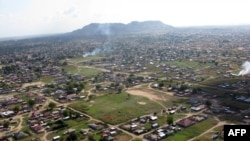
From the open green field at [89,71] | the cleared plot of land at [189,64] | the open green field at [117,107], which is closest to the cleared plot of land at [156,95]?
the open green field at [117,107]

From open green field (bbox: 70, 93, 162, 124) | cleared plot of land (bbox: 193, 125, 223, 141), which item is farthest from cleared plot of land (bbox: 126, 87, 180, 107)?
cleared plot of land (bbox: 193, 125, 223, 141)

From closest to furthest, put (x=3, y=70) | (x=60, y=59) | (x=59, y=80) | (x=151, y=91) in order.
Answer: (x=151, y=91) < (x=59, y=80) < (x=3, y=70) < (x=60, y=59)

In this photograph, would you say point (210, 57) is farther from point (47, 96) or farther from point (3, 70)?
point (3, 70)

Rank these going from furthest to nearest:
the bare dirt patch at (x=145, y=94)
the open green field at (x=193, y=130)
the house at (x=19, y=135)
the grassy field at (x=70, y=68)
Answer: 1. the grassy field at (x=70, y=68)
2. the bare dirt patch at (x=145, y=94)
3. the house at (x=19, y=135)
4. the open green field at (x=193, y=130)

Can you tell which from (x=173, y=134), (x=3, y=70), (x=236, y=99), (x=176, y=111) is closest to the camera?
(x=173, y=134)

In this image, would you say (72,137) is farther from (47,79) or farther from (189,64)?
(189,64)

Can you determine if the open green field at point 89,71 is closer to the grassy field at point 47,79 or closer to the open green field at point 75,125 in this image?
the grassy field at point 47,79

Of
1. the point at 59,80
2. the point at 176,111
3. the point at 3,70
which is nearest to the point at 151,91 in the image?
the point at 176,111
